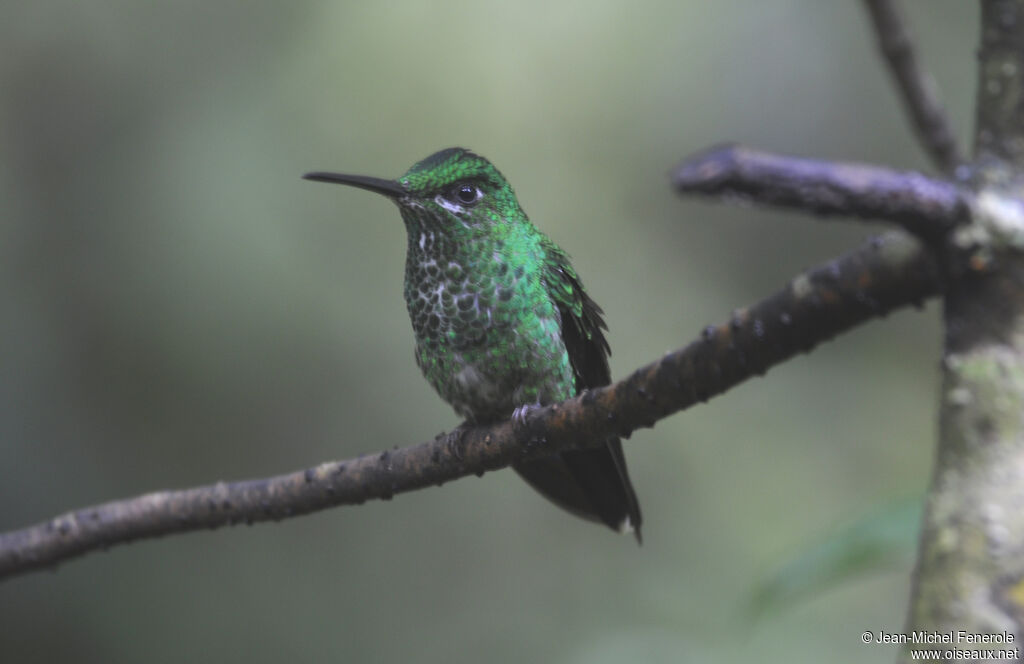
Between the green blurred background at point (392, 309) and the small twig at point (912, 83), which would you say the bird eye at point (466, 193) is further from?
the green blurred background at point (392, 309)

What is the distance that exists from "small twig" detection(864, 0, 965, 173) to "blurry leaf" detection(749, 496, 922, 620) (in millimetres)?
778

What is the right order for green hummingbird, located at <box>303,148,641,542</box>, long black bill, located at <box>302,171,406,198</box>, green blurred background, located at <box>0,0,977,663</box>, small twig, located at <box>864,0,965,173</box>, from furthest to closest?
green blurred background, located at <box>0,0,977,663</box>
green hummingbird, located at <box>303,148,641,542</box>
small twig, located at <box>864,0,965,173</box>
long black bill, located at <box>302,171,406,198</box>

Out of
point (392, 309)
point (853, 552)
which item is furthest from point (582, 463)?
point (392, 309)

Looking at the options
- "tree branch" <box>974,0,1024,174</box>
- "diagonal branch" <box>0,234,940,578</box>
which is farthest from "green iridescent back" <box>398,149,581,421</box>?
"tree branch" <box>974,0,1024,174</box>

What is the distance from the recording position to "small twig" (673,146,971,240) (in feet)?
2.70

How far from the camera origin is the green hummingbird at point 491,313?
2334mm

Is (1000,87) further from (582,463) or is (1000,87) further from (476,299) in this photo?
(582,463)

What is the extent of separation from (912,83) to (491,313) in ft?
3.63

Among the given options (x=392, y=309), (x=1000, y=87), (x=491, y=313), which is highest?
(x=392, y=309)

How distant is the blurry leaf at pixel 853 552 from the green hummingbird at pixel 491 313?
40 cm

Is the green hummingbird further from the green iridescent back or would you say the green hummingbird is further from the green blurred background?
the green blurred background

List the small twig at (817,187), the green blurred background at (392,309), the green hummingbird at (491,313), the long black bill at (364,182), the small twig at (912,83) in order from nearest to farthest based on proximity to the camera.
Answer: the small twig at (817,187)
the long black bill at (364,182)
the small twig at (912,83)
the green hummingbird at (491,313)
the green blurred background at (392,309)

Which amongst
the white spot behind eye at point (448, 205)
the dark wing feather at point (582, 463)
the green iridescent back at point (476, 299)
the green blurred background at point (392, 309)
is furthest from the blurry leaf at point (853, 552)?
the green blurred background at point (392, 309)

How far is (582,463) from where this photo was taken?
7.96ft
